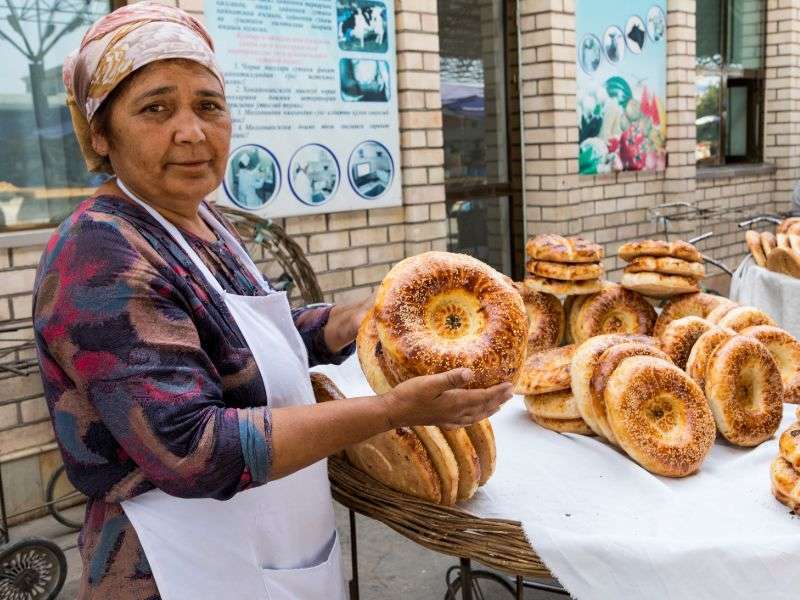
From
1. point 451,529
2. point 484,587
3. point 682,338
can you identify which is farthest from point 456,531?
point 484,587

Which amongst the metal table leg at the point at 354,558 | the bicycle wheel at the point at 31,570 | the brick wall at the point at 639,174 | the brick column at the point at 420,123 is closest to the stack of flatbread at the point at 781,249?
the brick wall at the point at 639,174

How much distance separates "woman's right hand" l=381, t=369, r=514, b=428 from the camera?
53.6 inches

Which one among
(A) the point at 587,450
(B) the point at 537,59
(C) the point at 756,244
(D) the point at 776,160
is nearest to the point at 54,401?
(A) the point at 587,450

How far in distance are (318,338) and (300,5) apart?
→ 3.31 m

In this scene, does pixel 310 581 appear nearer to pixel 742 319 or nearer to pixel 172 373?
pixel 172 373

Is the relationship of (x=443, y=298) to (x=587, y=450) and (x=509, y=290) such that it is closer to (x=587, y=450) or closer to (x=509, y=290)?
(x=509, y=290)

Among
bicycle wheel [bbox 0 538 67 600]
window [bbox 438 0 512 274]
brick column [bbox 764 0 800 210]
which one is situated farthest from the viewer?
brick column [bbox 764 0 800 210]

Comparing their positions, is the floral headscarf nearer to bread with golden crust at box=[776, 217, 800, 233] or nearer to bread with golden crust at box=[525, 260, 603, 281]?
bread with golden crust at box=[525, 260, 603, 281]

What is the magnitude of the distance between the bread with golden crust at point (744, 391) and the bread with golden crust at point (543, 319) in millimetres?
746

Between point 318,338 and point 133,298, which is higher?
point 133,298

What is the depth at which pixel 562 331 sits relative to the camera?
292cm

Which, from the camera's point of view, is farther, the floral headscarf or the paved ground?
the paved ground

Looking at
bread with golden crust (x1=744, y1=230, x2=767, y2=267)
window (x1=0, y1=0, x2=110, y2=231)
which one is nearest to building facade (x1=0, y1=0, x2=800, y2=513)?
window (x1=0, y1=0, x2=110, y2=231)

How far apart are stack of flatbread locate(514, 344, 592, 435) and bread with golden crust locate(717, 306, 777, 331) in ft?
1.90
